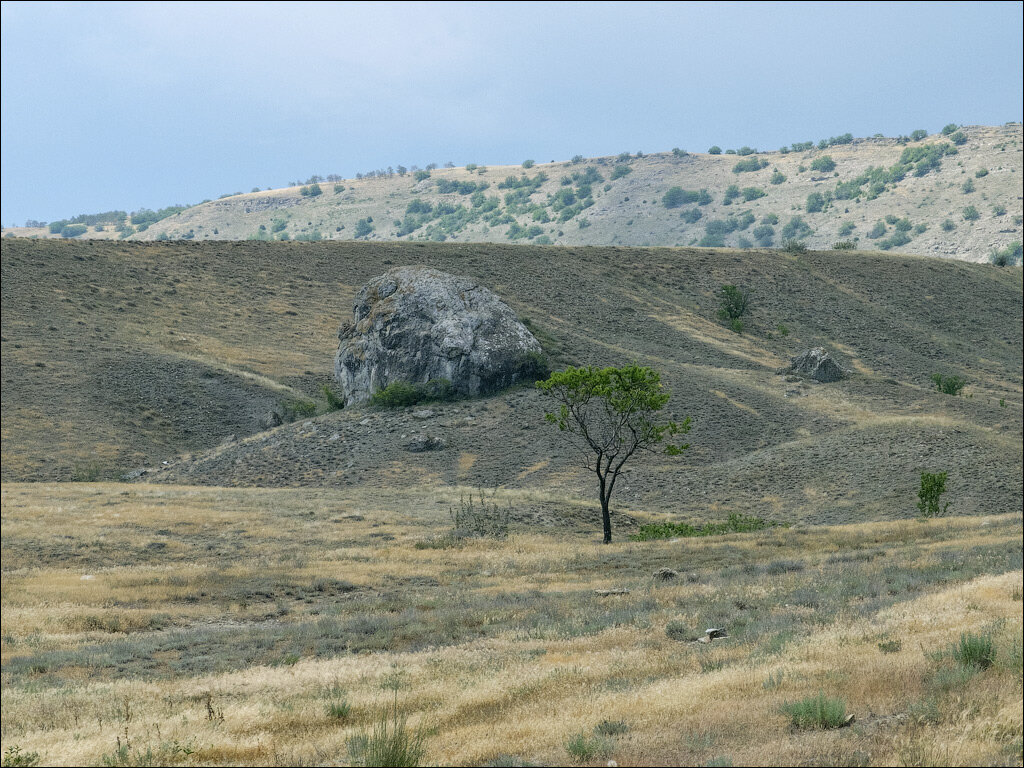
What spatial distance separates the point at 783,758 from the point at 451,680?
5474 mm

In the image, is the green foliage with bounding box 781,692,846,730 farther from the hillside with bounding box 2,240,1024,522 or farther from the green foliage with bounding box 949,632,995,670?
the hillside with bounding box 2,240,1024,522

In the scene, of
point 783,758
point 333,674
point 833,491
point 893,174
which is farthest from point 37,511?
point 893,174

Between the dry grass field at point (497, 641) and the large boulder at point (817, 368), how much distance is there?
31475 millimetres

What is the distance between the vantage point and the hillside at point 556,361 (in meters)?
42.9

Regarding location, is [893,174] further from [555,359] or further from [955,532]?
[955,532]

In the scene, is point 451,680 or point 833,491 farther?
point 833,491

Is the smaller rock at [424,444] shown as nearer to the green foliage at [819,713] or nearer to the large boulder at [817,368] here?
the large boulder at [817,368]

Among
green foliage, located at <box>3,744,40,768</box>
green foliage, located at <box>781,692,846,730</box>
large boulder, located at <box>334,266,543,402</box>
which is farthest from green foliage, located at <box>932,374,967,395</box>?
green foliage, located at <box>3,744,40,768</box>

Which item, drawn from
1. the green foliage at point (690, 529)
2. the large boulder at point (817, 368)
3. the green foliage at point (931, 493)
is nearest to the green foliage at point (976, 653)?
the green foliage at point (690, 529)

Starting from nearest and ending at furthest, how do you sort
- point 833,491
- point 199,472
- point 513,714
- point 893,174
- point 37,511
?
point 513,714 < point 37,511 < point 833,491 < point 199,472 < point 893,174

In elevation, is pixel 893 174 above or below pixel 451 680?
above

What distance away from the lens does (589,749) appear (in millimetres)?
7414

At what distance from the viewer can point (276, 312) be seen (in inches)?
2945

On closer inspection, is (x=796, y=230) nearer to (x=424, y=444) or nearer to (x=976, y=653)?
(x=424, y=444)
